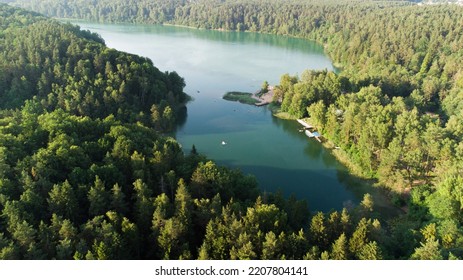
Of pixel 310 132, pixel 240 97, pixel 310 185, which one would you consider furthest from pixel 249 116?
pixel 310 185

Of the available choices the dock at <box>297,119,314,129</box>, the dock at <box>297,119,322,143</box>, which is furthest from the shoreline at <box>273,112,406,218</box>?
the dock at <box>297,119,314,129</box>

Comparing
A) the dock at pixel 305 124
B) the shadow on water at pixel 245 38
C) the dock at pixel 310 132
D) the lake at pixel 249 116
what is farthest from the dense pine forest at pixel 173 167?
the shadow on water at pixel 245 38

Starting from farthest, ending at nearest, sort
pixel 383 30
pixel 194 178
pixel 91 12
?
pixel 91 12, pixel 383 30, pixel 194 178

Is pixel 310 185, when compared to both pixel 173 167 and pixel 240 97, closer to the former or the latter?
pixel 173 167

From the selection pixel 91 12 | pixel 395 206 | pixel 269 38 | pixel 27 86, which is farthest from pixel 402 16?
pixel 91 12

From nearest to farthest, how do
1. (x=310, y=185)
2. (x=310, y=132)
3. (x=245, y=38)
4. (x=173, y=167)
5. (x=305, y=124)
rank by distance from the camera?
(x=173, y=167) → (x=310, y=185) → (x=310, y=132) → (x=305, y=124) → (x=245, y=38)

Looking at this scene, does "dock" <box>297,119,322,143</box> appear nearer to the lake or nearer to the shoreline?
the lake

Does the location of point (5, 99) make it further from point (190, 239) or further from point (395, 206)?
point (395, 206)
